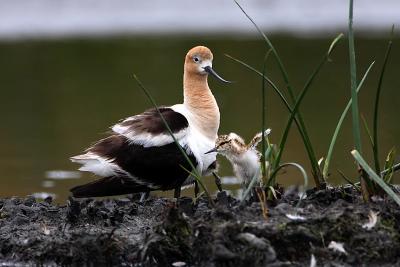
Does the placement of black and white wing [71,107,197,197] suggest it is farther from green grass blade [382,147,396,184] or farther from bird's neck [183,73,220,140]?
green grass blade [382,147,396,184]

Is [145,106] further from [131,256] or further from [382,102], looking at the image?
[131,256]

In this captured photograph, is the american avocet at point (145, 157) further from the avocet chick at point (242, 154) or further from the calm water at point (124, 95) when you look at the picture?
the calm water at point (124, 95)

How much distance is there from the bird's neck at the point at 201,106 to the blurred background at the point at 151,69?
4.38ft

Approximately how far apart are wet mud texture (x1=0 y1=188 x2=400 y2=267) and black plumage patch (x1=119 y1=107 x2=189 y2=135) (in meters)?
0.73

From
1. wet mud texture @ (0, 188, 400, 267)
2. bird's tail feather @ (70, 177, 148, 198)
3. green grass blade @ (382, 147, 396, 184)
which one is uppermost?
green grass blade @ (382, 147, 396, 184)

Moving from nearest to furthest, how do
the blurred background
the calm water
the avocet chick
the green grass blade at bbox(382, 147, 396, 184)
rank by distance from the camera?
the green grass blade at bbox(382, 147, 396, 184), the avocet chick, the calm water, the blurred background

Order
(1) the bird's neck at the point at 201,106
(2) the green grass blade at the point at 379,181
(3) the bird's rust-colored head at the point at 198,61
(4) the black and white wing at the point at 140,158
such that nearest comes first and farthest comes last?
(2) the green grass blade at the point at 379,181, (4) the black and white wing at the point at 140,158, (1) the bird's neck at the point at 201,106, (3) the bird's rust-colored head at the point at 198,61

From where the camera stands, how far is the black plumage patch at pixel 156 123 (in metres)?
7.05

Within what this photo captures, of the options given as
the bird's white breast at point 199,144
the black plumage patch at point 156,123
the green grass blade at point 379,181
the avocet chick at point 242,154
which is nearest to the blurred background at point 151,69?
the bird's white breast at point 199,144

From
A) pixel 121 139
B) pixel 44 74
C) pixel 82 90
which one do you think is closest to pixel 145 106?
pixel 82 90

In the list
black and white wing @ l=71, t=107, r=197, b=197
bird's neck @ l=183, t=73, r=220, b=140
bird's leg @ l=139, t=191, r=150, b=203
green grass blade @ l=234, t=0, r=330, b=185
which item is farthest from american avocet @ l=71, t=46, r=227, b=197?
green grass blade @ l=234, t=0, r=330, b=185

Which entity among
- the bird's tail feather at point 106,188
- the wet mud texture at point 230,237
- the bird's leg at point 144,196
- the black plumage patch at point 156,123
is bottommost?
the wet mud texture at point 230,237

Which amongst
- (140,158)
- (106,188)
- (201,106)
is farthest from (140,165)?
(201,106)

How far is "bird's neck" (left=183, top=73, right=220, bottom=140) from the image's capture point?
24.5 ft
